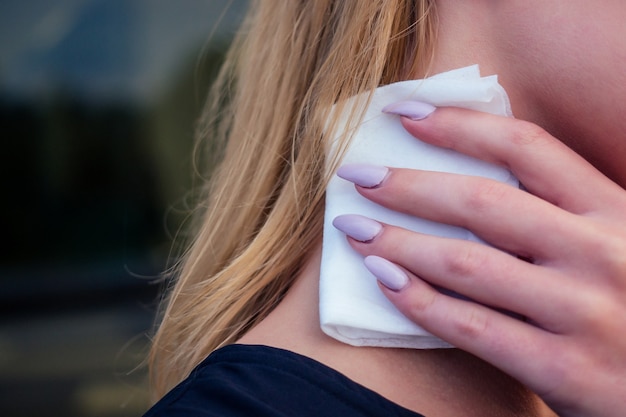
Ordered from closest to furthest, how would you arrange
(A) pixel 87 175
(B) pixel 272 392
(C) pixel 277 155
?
(B) pixel 272 392 → (C) pixel 277 155 → (A) pixel 87 175

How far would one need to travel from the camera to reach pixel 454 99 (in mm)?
838

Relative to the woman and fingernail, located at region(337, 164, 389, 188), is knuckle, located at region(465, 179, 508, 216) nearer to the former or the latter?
the woman

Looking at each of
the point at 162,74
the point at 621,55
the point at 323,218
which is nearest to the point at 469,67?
the point at 621,55

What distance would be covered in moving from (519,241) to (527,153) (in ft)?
0.33

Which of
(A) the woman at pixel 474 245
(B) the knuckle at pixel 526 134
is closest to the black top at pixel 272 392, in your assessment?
(A) the woman at pixel 474 245

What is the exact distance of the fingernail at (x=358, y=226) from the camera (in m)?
0.82

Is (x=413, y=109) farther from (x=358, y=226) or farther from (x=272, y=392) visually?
(x=272, y=392)

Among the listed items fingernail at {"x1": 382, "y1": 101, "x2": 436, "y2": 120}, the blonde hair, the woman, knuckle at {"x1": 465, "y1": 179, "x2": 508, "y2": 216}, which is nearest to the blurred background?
the blonde hair

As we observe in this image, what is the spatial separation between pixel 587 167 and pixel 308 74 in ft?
1.50

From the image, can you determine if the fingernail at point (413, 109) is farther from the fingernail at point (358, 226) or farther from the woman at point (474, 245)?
the fingernail at point (358, 226)

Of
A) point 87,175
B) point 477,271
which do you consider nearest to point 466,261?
point 477,271

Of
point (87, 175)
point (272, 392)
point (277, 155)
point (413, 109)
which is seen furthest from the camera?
point (87, 175)

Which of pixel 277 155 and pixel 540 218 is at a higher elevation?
pixel 540 218

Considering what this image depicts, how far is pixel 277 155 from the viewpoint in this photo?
1102 mm
